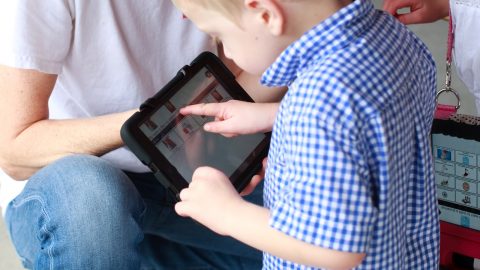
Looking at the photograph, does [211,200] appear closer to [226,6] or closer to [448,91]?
[226,6]

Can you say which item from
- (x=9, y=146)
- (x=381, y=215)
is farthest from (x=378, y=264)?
(x=9, y=146)

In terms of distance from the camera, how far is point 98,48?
103 cm

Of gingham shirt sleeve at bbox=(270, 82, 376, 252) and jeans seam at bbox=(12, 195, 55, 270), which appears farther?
jeans seam at bbox=(12, 195, 55, 270)

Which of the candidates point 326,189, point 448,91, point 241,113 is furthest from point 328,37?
point 448,91

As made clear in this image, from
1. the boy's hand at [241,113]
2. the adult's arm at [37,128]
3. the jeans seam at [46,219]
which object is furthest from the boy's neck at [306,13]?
the jeans seam at [46,219]

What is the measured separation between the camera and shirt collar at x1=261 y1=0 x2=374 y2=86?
0.68m

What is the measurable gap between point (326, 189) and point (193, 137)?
34 centimetres

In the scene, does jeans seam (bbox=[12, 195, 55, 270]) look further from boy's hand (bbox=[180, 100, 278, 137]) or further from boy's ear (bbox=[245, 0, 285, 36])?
boy's ear (bbox=[245, 0, 285, 36])

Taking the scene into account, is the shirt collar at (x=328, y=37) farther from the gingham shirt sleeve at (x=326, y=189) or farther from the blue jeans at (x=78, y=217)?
the blue jeans at (x=78, y=217)

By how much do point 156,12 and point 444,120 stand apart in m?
0.48

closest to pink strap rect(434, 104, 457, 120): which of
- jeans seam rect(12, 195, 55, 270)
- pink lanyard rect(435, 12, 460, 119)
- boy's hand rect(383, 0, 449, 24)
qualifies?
pink lanyard rect(435, 12, 460, 119)

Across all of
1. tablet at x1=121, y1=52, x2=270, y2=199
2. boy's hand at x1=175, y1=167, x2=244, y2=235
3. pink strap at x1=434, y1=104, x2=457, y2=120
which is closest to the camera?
boy's hand at x1=175, y1=167, x2=244, y2=235

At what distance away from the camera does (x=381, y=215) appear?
27.6 inches

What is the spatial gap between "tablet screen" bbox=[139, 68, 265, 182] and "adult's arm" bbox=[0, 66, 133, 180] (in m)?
0.09
